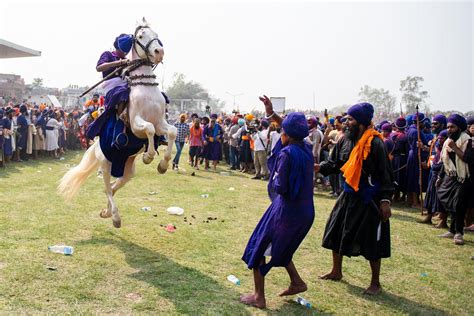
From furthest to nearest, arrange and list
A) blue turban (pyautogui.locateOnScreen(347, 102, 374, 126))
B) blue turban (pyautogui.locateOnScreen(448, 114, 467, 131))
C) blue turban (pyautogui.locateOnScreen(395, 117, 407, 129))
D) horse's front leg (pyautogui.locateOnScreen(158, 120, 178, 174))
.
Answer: blue turban (pyautogui.locateOnScreen(395, 117, 407, 129)) → blue turban (pyautogui.locateOnScreen(448, 114, 467, 131)) → horse's front leg (pyautogui.locateOnScreen(158, 120, 178, 174)) → blue turban (pyautogui.locateOnScreen(347, 102, 374, 126))

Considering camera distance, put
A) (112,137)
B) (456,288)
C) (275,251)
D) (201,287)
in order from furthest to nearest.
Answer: (112,137), (456,288), (201,287), (275,251)

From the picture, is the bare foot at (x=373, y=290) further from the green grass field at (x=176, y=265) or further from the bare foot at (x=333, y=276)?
the bare foot at (x=333, y=276)

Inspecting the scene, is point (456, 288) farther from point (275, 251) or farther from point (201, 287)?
point (201, 287)

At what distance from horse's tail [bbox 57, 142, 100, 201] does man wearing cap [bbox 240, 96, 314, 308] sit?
3305 millimetres

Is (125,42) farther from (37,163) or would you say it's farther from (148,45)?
(37,163)

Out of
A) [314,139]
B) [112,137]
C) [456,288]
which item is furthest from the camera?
[314,139]

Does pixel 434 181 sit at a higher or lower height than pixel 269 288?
higher

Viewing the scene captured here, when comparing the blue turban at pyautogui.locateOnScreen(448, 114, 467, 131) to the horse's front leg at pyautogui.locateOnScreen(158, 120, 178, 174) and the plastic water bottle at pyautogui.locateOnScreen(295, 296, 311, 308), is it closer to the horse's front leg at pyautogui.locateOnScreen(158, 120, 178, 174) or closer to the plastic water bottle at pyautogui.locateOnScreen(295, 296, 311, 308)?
the plastic water bottle at pyautogui.locateOnScreen(295, 296, 311, 308)

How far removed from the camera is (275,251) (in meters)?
4.34

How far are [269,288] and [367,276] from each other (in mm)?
1443

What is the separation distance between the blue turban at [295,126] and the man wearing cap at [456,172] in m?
3.99

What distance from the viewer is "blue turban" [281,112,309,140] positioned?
437 cm

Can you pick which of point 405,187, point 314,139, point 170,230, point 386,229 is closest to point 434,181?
point 405,187

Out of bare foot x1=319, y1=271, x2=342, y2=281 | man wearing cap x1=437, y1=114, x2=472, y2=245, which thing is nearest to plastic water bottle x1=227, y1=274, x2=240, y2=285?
bare foot x1=319, y1=271, x2=342, y2=281
